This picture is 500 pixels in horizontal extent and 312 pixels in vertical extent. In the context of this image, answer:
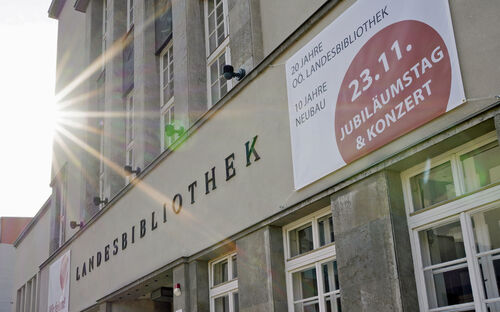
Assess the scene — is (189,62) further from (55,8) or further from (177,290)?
(55,8)

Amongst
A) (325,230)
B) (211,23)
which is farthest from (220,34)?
(325,230)

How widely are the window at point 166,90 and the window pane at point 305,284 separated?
284 inches

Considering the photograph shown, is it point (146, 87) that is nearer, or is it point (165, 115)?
point (165, 115)

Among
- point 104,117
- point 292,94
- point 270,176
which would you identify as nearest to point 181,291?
point 270,176

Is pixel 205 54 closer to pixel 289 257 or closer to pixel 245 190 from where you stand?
pixel 245 190

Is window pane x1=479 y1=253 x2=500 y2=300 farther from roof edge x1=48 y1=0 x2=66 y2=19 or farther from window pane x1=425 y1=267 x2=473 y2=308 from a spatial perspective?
roof edge x1=48 y1=0 x2=66 y2=19

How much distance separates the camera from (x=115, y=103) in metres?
19.8

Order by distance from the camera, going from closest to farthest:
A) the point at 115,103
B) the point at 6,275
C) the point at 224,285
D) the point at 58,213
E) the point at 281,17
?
1. the point at 281,17
2. the point at 224,285
3. the point at 115,103
4. the point at 58,213
5. the point at 6,275

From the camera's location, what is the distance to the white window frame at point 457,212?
668 cm

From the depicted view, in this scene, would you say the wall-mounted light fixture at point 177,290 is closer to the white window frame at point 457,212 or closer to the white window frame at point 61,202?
the white window frame at point 457,212

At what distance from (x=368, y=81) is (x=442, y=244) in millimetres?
2209

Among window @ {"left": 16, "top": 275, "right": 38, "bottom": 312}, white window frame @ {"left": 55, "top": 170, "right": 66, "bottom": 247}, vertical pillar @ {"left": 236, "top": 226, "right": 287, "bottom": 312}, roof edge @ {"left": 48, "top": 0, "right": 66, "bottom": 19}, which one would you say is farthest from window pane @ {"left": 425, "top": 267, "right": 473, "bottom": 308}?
roof edge @ {"left": 48, "top": 0, "right": 66, "bottom": 19}

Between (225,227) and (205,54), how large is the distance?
483 cm

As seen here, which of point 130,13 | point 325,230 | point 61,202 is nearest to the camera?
point 325,230
